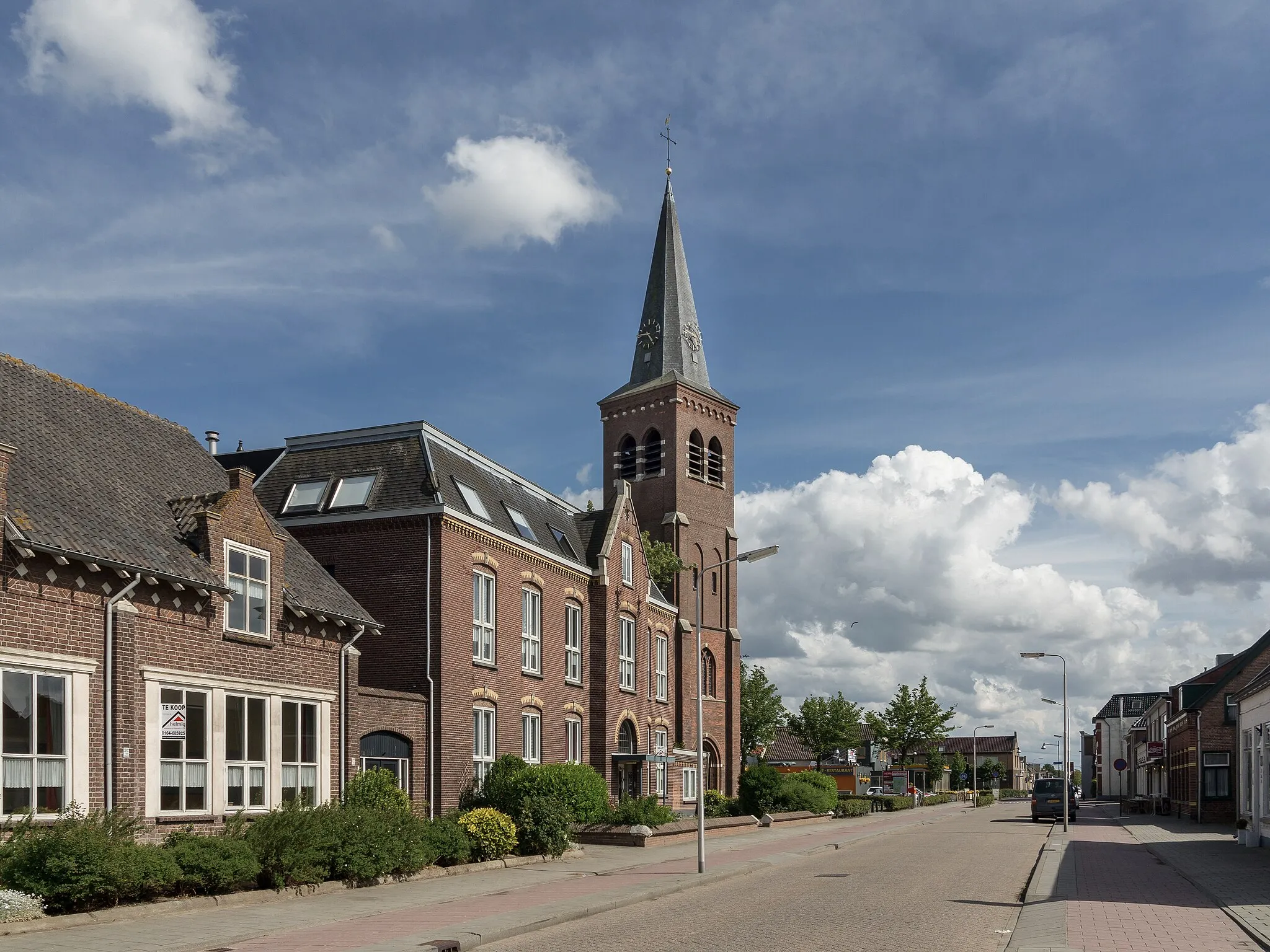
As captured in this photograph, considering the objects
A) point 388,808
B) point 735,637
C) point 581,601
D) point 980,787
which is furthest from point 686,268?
point 980,787

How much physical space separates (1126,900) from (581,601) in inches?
857

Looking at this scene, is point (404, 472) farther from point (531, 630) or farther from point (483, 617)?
point (531, 630)

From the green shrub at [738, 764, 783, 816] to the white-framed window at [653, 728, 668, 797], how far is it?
347 centimetres

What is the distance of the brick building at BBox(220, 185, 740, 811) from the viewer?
30.3m

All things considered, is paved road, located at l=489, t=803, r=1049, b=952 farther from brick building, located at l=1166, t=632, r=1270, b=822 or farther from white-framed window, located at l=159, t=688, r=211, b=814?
brick building, located at l=1166, t=632, r=1270, b=822

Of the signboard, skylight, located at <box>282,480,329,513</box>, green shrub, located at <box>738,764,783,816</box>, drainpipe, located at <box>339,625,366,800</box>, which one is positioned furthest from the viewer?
green shrub, located at <box>738,764,783,816</box>

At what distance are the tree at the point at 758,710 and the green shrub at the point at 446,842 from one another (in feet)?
172

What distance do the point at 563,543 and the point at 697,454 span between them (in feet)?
72.8

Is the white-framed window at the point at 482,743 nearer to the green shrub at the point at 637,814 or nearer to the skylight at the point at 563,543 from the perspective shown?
the green shrub at the point at 637,814

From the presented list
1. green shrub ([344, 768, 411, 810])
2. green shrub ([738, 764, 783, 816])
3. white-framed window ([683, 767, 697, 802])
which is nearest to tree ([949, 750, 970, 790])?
white-framed window ([683, 767, 697, 802])

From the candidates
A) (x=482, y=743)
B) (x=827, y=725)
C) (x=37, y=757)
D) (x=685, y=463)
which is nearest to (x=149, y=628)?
(x=37, y=757)

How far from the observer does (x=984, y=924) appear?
653 inches

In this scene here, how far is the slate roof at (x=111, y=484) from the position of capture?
19.2 meters

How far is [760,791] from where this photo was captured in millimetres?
47094
